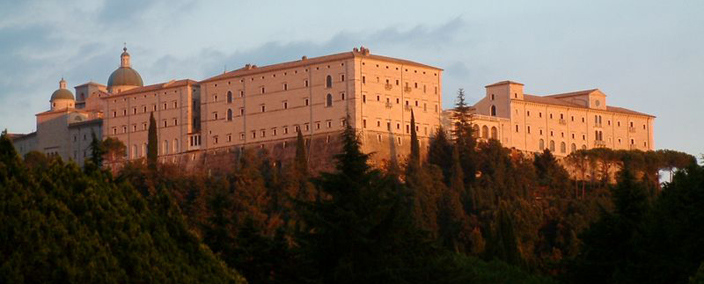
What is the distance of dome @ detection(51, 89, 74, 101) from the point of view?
92.3m

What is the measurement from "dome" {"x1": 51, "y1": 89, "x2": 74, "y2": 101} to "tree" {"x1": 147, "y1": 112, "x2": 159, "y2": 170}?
51.1 ft

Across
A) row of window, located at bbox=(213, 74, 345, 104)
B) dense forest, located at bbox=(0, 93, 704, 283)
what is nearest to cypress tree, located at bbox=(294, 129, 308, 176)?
row of window, located at bbox=(213, 74, 345, 104)

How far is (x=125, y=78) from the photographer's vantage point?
9231cm

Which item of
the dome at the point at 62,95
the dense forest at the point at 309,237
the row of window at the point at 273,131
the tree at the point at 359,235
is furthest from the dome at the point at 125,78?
the tree at the point at 359,235

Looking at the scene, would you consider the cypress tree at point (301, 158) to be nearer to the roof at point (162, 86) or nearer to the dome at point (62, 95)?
the roof at point (162, 86)

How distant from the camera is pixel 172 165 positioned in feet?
237

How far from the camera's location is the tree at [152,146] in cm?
7150

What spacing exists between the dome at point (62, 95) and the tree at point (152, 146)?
15568 millimetres

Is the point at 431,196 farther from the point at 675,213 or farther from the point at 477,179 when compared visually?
the point at 675,213

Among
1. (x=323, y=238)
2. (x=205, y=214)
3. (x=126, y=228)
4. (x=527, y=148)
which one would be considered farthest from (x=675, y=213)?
(x=527, y=148)

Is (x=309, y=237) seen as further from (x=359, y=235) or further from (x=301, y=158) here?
(x=301, y=158)

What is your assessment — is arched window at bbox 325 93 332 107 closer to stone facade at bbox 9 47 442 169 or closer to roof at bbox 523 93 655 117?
stone facade at bbox 9 47 442 169

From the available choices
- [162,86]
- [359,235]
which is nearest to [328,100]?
[162,86]

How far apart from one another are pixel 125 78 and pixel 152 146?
19.1m
